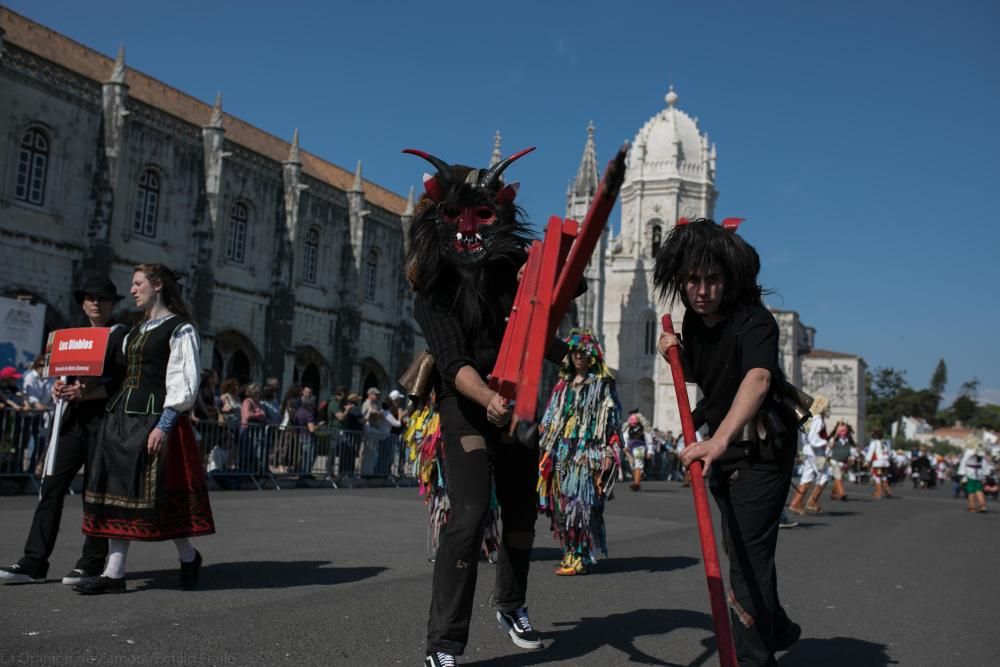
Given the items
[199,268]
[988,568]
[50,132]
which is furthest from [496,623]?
[199,268]

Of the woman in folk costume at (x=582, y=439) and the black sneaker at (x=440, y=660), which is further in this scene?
the woman in folk costume at (x=582, y=439)

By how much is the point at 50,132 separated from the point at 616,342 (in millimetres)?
45155

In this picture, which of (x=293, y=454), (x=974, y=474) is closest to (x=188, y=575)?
(x=293, y=454)

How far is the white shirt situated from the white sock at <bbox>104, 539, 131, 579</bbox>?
0.82 m

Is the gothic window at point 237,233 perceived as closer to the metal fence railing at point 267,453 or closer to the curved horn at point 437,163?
the metal fence railing at point 267,453

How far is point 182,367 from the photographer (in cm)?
534

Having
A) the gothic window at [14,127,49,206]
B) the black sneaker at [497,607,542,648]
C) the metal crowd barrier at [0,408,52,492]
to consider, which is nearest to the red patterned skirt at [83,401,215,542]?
the black sneaker at [497,607,542,648]

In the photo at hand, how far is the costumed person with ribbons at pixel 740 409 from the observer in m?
3.43

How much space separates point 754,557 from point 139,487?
3.49 metres

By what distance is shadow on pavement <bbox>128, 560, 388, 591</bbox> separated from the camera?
562 cm

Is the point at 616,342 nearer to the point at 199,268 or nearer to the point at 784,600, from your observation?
the point at 199,268

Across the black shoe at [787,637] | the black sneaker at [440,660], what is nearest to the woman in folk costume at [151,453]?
the black sneaker at [440,660]

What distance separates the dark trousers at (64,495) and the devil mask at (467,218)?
2.81 metres

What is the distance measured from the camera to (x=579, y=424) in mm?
7164
